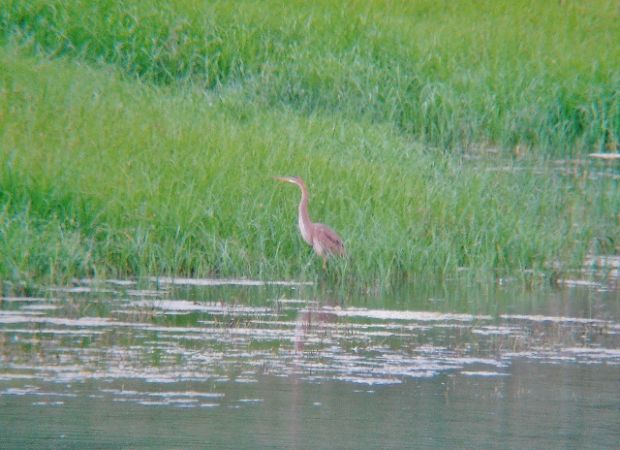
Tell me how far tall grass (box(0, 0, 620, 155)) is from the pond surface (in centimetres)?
675

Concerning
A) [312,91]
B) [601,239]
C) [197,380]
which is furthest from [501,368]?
[312,91]

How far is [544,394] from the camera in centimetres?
744

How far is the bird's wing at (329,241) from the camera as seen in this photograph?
1050 centimetres

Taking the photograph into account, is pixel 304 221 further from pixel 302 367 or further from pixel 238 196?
pixel 302 367

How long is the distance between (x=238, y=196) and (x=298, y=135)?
2722 mm

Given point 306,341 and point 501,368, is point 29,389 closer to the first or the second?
point 306,341

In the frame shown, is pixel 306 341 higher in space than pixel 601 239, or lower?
lower

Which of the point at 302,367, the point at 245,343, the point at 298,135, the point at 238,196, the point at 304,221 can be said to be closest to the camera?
the point at 302,367

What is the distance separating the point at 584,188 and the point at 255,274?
5265 millimetres

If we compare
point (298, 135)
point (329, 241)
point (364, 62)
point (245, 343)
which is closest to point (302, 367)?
point (245, 343)

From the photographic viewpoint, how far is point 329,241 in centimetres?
1052

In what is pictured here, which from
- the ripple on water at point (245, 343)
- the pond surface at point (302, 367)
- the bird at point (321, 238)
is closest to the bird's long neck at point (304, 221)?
the bird at point (321, 238)

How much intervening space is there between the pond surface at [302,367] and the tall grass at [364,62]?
6.75m

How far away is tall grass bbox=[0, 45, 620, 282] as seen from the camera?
10.5 m
